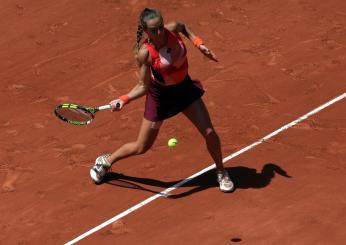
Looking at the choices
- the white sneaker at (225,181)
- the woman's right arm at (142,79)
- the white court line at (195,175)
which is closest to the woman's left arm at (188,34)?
the woman's right arm at (142,79)

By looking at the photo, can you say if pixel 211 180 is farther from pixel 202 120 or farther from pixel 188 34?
pixel 188 34

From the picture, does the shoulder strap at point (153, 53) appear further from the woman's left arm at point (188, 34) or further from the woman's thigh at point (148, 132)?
the woman's thigh at point (148, 132)

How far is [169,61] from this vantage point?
9062 millimetres

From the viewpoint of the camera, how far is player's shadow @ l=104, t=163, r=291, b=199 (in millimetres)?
9961

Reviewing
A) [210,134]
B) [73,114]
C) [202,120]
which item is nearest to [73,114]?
[73,114]

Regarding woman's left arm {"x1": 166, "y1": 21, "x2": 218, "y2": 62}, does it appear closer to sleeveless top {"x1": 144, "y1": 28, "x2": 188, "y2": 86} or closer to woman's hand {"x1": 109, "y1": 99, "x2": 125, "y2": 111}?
sleeveless top {"x1": 144, "y1": 28, "x2": 188, "y2": 86}

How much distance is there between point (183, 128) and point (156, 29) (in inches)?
123

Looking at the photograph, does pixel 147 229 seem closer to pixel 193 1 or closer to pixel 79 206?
pixel 79 206

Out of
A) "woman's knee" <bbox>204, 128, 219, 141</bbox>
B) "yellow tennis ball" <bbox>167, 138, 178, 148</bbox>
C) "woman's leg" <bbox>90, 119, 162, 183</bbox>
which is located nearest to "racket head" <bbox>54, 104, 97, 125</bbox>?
"woman's leg" <bbox>90, 119, 162, 183</bbox>

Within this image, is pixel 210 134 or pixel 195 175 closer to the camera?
pixel 210 134

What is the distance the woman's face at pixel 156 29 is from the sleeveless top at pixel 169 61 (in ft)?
0.49

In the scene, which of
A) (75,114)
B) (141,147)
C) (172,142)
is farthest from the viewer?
(172,142)

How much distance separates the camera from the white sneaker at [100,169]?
10.3 m

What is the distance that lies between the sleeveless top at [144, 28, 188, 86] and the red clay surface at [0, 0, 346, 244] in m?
1.63
